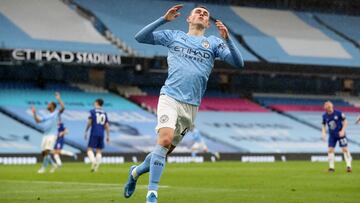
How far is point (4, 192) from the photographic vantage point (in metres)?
17.3

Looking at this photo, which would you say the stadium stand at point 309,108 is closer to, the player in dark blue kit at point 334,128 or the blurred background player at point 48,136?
the player in dark blue kit at point 334,128

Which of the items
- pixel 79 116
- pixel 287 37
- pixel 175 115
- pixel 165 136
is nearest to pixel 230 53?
pixel 175 115

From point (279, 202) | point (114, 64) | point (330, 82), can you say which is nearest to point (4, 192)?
point (279, 202)

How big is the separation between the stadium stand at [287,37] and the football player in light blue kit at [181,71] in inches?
1655

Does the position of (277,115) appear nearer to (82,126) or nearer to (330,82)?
(330,82)

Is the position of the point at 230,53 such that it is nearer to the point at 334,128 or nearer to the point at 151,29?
the point at 151,29

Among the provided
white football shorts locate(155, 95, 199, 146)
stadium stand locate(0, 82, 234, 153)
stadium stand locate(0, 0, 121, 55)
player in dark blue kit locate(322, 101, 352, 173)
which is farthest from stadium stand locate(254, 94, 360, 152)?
white football shorts locate(155, 95, 199, 146)

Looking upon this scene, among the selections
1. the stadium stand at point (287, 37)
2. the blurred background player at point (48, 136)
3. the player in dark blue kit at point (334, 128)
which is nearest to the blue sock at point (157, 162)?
the blurred background player at point (48, 136)

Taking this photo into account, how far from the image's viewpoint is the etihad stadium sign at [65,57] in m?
44.6

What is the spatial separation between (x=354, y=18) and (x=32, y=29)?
26679 mm

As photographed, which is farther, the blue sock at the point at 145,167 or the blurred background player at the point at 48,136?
the blurred background player at the point at 48,136

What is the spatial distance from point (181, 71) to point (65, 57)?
34237mm

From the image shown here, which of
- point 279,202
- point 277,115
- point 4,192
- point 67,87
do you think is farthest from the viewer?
point 277,115

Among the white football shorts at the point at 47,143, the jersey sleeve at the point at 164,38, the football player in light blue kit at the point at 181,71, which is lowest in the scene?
the football player in light blue kit at the point at 181,71
